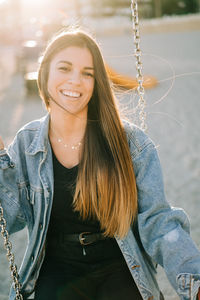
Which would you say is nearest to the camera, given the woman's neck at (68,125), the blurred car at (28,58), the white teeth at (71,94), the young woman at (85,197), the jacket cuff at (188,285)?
the jacket cuff at (188,285)

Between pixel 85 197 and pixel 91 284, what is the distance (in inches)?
16.0

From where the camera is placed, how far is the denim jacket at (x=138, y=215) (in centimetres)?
164

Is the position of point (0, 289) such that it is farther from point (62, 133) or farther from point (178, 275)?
point (178, 275)

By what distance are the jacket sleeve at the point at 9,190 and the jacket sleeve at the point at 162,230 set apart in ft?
1.94

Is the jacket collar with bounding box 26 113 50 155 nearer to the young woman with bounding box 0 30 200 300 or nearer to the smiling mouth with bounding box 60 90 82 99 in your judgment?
the young woman with bounding box 0 30 200 300

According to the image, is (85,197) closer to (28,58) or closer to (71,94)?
(71,94)

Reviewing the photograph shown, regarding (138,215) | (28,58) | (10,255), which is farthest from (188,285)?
(28,58)

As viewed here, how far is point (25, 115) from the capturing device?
293 inches

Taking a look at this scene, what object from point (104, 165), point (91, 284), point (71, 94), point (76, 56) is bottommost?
point (91, 284)

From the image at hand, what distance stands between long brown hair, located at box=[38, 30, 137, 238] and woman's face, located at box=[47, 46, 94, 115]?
0.03m

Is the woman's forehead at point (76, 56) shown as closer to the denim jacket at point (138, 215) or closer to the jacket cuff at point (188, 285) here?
the denim jacket at point (138, 215)

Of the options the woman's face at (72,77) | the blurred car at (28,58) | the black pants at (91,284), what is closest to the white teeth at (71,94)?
the woman's face at (72,77)

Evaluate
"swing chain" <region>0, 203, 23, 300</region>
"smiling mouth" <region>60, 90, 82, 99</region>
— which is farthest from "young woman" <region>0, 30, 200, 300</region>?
"swing chain" <region>0, 203, 23, 300</region>

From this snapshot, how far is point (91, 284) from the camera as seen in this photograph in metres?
1.76
